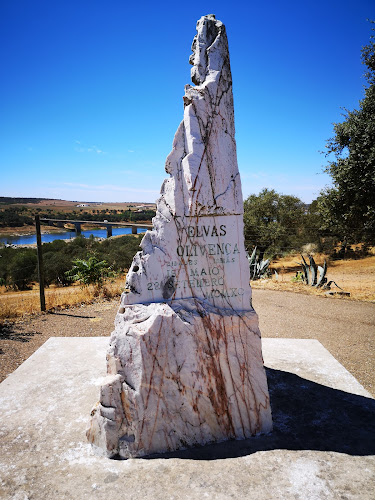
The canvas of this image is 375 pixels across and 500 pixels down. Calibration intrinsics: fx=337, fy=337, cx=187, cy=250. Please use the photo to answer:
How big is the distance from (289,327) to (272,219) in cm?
1271

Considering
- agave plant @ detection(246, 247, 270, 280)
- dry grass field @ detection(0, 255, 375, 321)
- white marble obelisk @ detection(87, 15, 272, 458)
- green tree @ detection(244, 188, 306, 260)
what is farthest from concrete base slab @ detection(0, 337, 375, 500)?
green tree @ detection(244, 188, 306, 260)

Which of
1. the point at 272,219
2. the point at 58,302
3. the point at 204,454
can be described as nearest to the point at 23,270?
the point at 58,302

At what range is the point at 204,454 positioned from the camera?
2.82 meters

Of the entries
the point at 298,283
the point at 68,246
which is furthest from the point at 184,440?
the point at 68,246

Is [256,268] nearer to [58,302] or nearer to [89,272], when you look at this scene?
[89,272]

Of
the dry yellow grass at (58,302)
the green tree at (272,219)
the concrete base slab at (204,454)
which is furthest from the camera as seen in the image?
the green tree at (272,219)

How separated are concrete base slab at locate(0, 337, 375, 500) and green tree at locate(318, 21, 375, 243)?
22.3 feet

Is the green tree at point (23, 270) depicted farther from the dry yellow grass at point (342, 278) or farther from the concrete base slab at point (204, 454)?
the concrete base slab at point (204, 454)

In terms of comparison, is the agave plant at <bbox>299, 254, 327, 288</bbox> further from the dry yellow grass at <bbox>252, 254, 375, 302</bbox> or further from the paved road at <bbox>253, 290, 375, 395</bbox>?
the paved road at <bbox>253, 290, 375, 395</bbox>

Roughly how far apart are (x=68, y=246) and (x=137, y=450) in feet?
50.6

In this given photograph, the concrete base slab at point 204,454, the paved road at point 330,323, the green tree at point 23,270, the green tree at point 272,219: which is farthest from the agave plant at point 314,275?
the green tree at point 23,270

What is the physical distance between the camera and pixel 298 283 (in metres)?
10.3

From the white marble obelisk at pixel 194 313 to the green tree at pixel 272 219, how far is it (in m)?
14.0

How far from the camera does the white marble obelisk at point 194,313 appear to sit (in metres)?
2.89
